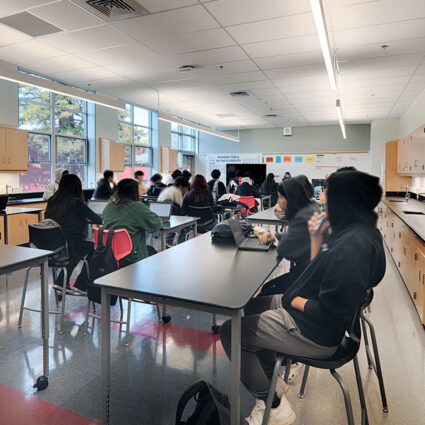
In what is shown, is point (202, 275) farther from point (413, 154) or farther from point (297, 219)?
point (413, 154)

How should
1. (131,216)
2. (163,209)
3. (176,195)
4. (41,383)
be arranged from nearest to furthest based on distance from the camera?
1. (41,383)
2. (131,216)
3. (163,209)
4. (176,195)

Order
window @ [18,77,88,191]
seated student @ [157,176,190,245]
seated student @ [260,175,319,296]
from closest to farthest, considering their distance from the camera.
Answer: seated student @ [260,175,319,296] < seated student @ [157,176,190,245] < window @ [18,77,88,191]

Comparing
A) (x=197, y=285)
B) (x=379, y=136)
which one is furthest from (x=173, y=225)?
(x=379, y=136)

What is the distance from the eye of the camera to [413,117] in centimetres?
795

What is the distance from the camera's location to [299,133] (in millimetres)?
12266

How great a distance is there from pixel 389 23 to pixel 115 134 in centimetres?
638

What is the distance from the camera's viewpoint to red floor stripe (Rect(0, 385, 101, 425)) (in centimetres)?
177

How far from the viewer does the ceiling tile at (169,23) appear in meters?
3.71

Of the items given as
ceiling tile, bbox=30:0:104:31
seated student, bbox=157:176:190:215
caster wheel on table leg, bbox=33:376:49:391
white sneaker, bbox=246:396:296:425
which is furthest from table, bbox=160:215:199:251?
ceiling tile, bbox=30:0:104:31

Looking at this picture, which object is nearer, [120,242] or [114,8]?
[120,242]

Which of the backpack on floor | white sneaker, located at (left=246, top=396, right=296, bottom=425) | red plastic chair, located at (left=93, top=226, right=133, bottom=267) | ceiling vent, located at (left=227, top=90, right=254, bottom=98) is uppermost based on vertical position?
ceiling vent, located at (left=227, top=90, right=254, bottom=98)

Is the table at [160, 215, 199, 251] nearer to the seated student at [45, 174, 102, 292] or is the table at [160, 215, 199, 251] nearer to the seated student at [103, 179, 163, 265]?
the seated student at [103, 179, 163, 265]

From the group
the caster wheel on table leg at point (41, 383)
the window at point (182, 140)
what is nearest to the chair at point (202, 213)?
the caster wheel on table leg at point (41, 383)

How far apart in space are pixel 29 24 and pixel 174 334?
12.6ft
